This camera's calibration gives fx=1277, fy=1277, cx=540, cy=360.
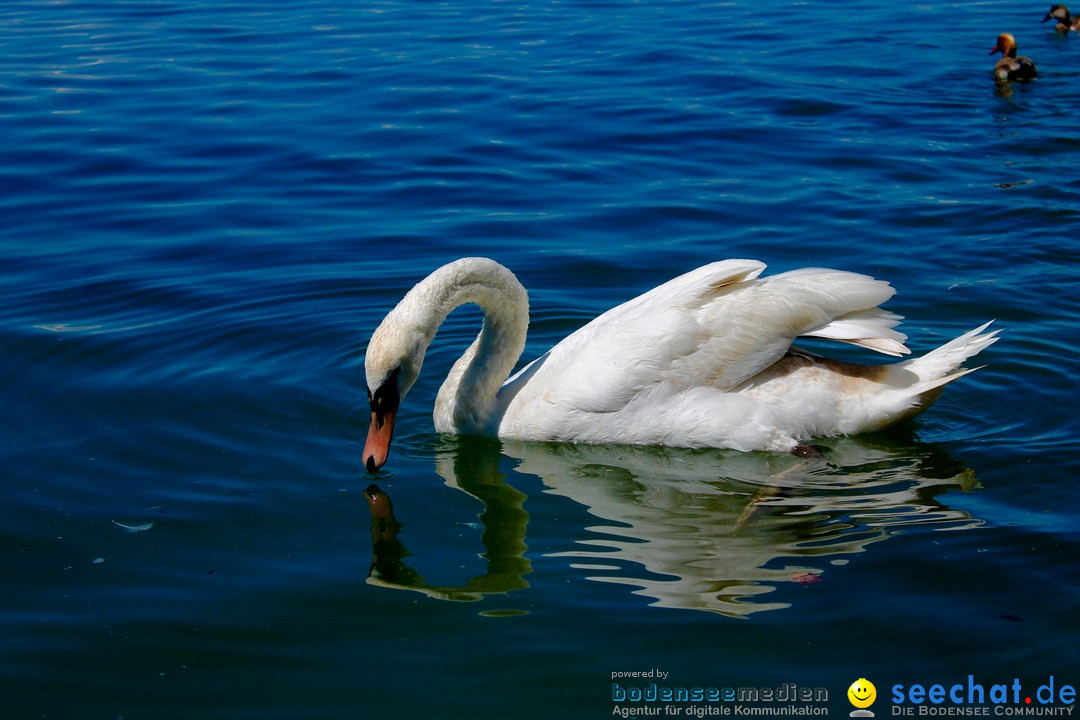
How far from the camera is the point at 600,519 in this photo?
248 inches

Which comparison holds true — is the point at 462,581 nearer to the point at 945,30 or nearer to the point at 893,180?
the point at 893,180

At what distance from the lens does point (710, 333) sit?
697 cm

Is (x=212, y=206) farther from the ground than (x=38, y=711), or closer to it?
farther from the ground

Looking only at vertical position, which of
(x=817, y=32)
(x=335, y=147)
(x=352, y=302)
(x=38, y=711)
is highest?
(x=817, y=32)

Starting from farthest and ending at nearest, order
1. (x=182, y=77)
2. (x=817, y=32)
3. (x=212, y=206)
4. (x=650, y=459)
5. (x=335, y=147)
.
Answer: (x=817, y=32)
(x=182, y=77)
(x=335, y=147)
(x=212, y=206)
(x=650, y=459)

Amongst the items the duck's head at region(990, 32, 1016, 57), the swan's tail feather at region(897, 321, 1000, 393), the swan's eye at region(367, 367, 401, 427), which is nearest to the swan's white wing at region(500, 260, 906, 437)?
the swan's tail feather at region(897, 321, 1000, 393)

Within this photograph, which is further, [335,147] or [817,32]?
[817,32]

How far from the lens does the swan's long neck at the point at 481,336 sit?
7.17 m

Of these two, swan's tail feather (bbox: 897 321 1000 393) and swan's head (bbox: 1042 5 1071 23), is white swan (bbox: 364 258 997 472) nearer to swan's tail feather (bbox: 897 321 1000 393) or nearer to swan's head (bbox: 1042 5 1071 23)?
swan's tail feather (bbox: 897 321 1000 393)

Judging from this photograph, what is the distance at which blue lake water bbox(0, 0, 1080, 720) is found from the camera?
16.7 ft

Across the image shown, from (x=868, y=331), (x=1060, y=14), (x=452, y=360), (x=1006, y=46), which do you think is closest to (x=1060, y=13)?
(x=1060, y=14)

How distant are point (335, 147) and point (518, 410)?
746 cm

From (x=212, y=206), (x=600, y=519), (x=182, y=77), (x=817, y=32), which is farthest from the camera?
(x=817, y=32)

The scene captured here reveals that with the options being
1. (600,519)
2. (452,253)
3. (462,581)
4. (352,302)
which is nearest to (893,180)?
(452,253)
